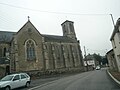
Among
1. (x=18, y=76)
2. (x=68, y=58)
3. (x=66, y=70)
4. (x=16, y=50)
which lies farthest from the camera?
(x=68, y=58)

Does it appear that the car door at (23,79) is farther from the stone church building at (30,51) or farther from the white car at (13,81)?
the stone church building at (30,51)

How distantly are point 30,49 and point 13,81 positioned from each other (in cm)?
2604

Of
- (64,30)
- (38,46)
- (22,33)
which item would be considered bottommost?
(38,46)

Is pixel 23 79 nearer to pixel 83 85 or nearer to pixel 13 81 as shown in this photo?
pixel 13 81

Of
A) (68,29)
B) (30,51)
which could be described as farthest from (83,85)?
(68,29)

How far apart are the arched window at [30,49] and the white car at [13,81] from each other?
76.6 ft

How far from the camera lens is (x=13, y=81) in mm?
14172

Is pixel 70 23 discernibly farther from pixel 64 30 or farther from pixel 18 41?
pixel 18 41

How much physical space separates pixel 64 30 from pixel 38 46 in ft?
77.3

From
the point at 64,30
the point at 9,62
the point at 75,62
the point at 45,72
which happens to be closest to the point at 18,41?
the point at 9,62

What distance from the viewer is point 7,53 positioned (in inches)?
1534

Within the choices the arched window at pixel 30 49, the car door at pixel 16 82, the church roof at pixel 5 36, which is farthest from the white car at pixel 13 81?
the church roof at pixel 5 36

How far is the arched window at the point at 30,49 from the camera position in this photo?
3936 cm

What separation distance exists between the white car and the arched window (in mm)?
23362
